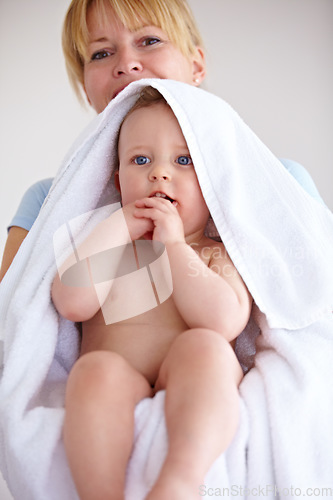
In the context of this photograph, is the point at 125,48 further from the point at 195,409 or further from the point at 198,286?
the point at 195,409

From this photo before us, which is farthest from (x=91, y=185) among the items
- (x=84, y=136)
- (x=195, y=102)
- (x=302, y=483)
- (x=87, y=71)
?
(x=302, y=483)

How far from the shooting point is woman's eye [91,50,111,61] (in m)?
1.30

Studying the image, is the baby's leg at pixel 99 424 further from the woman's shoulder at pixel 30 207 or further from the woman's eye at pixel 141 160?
the woman's shoulder at pixel 30 207

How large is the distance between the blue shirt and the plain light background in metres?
0.42

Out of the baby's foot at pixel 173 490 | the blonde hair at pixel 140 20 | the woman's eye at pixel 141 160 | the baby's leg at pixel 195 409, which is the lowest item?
the baby's foot at pixel 173 490

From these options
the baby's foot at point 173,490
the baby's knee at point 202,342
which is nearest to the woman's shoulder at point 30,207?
the baby's knee at point 202,342

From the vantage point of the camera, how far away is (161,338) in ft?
2.54

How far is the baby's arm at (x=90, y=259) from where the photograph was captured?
76 centimetres

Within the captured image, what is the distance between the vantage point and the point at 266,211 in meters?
0.89

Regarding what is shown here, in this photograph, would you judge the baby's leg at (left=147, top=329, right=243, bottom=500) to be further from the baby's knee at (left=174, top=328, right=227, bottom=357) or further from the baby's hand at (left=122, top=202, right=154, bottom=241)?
the baby's hand at (left=122, top=202, right=154, bottom=241)

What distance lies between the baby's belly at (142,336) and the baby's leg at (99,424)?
91 millimetres

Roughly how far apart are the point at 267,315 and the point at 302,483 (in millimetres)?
241

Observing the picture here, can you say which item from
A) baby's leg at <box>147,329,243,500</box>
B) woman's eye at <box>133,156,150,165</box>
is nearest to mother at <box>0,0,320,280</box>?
woman's eye at <box>133,156,150,165</box>

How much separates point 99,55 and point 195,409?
1019mm
